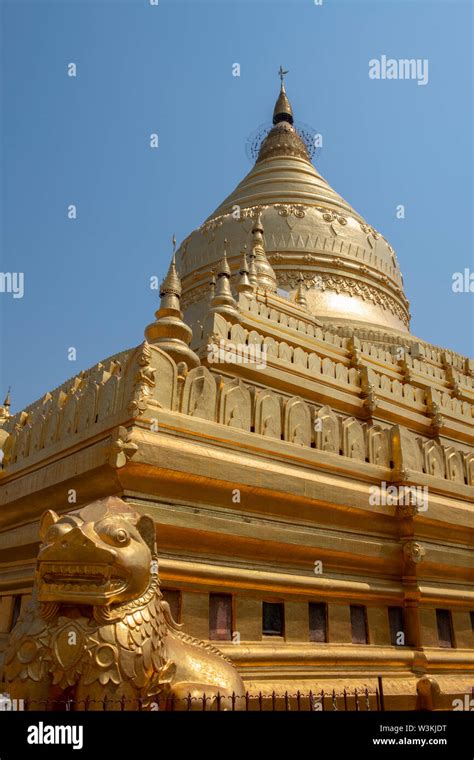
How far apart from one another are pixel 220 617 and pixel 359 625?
216 cm

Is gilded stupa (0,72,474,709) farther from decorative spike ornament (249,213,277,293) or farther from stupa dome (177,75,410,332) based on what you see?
stupa dome (177,75,410,332)

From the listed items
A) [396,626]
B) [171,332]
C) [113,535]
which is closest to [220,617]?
[113,535]

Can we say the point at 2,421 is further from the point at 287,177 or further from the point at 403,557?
the point at 287,177

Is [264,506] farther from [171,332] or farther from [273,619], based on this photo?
[171,332]

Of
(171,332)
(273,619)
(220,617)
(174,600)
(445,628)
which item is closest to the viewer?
(174,600)

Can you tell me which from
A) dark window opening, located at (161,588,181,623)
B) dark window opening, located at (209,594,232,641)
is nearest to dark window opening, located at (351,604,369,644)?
dark window opening, located at (209,594,232,641)

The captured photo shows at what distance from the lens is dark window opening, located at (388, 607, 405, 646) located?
7906 mm

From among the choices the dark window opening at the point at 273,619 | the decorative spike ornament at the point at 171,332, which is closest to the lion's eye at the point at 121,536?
the dark window opening at the point at 273,619

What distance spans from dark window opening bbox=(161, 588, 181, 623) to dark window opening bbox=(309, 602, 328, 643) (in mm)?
1845

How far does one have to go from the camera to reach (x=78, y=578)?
4.48m

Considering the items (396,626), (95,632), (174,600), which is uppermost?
(174,600)

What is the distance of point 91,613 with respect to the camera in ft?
14.8

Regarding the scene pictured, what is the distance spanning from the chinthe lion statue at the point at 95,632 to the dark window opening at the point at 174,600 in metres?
1.35

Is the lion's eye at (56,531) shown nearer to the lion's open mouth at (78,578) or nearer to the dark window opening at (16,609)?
the lion's open mouth at (78,578)
